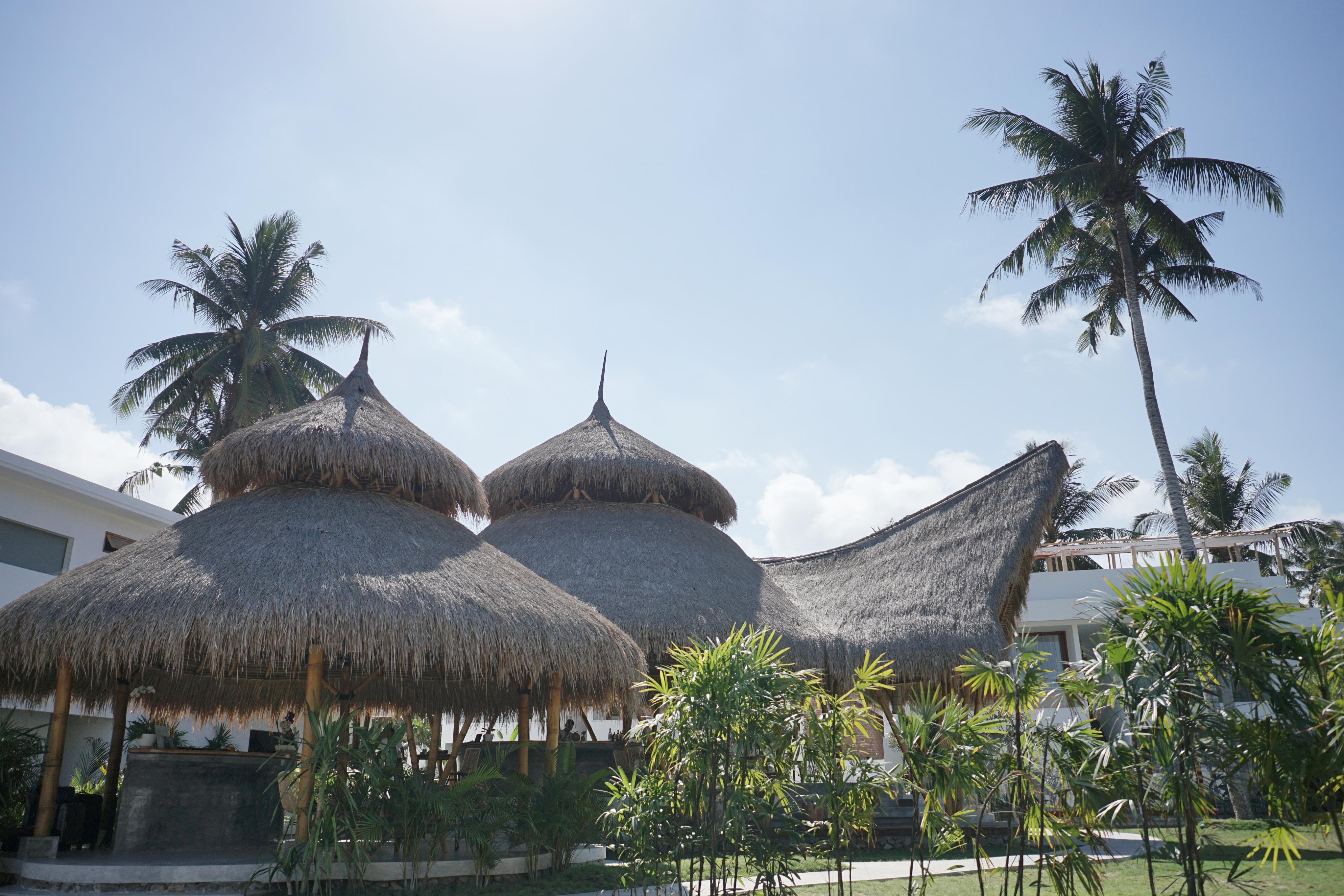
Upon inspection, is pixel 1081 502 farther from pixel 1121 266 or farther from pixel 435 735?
pixel 435 735

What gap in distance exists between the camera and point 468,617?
746 cm

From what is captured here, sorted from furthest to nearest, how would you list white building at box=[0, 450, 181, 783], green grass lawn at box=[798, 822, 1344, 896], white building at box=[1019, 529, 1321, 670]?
1. white building at box=[1019, 529, 1321, 670]
2. white building at box=[0, 450, 181, 783]
3. green grass lawn at box=[798, 822, 1344, 896]

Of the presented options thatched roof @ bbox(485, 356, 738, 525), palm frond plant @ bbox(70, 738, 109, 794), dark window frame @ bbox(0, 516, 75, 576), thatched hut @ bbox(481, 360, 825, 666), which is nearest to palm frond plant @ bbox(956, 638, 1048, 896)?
thatched hut @ bbox(481, 360, 825, 666)

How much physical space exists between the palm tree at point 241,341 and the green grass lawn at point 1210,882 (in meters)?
15.9

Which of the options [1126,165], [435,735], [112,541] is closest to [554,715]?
[435,735]

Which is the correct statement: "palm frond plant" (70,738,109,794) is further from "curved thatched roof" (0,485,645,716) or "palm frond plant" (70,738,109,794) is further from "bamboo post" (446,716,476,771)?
"bamboo post" (446,716,476,771)

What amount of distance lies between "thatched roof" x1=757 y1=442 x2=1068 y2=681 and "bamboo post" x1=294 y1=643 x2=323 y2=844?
6364mm

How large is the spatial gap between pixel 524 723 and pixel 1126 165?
1379cm

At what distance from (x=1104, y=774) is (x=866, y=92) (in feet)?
24.7

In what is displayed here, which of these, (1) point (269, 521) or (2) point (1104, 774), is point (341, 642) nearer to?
(1) point (269, 521)

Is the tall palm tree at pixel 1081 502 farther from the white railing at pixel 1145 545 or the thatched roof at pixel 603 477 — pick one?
the thatched roof at pixel 603 477

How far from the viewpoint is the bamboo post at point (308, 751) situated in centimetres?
647

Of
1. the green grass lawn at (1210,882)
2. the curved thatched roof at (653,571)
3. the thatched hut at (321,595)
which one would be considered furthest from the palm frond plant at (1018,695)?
the curved thatched roof at (653,571)

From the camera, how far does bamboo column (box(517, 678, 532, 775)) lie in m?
8.66
